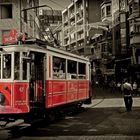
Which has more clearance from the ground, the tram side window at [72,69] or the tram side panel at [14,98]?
the tram side window at [72,69]

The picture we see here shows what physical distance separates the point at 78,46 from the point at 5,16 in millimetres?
60293

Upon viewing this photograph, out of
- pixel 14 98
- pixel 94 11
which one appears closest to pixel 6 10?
pixel 14 98

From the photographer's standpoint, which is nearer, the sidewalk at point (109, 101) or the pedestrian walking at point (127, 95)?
the pedestrian walking at point (127, 95)

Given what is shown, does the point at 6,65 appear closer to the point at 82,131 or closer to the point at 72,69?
the point at 82,131

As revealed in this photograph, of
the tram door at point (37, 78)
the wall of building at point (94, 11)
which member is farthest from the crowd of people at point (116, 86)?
the wall of building at point (94, 11)

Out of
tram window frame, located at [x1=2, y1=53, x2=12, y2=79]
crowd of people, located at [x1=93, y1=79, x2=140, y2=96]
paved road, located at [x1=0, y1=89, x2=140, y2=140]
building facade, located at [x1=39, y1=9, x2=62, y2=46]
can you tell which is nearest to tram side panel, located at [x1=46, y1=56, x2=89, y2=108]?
paved road, located at [x1=0, y1=89, x2=140, y2=140]

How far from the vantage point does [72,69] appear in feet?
60.1

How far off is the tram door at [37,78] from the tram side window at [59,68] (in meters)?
1.01

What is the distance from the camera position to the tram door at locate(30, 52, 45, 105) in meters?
13.9

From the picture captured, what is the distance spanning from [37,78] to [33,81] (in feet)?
1.33

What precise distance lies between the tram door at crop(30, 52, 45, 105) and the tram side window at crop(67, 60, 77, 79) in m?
3.14

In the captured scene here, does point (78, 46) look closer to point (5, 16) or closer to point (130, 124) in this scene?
point (5, 16)

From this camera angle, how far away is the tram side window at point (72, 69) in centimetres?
1759

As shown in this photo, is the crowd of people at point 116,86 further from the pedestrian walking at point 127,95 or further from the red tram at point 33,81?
the red tram at point 33,81
